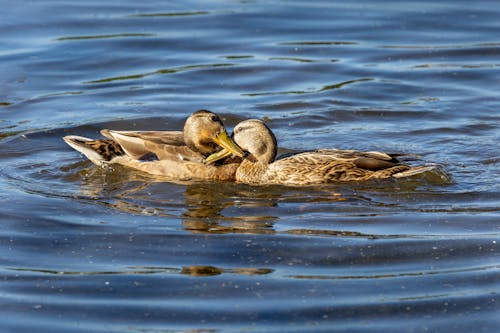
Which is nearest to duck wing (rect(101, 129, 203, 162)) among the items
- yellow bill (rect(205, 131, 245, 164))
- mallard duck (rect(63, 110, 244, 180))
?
mallard duck (rect(63, 110, 244, 180))

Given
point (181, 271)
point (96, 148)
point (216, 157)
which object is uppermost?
point (96, 148)

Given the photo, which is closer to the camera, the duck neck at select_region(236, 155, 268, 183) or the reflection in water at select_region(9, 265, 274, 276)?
the reflection in water at select_region(9, 265, 274, 276)

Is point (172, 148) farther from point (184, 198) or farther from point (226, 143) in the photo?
point (184, 198)

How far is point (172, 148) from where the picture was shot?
40.0 ft

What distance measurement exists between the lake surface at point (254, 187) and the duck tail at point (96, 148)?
7.7 inches

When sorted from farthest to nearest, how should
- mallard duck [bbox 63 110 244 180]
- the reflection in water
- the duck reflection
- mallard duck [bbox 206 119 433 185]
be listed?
mallard duck [bbox 63 110 244 180] → mallard duck [bbox 206 119 433 185] → the duck reflection → the reflection in water

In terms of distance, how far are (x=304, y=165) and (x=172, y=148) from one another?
4.92 feet

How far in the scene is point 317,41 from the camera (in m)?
17.4

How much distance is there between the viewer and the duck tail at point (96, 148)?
1225 cm

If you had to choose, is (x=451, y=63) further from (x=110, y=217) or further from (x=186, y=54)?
(x=110, y=217)

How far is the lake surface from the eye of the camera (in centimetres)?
835

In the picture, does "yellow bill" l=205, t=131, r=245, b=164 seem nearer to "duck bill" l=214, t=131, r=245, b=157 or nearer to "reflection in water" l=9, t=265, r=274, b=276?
"duck bill" l=214, t=131, r=245, b=157

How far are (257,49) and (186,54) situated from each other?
1.08 m

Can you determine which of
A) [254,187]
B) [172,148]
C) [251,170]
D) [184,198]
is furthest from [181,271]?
[172,148]
